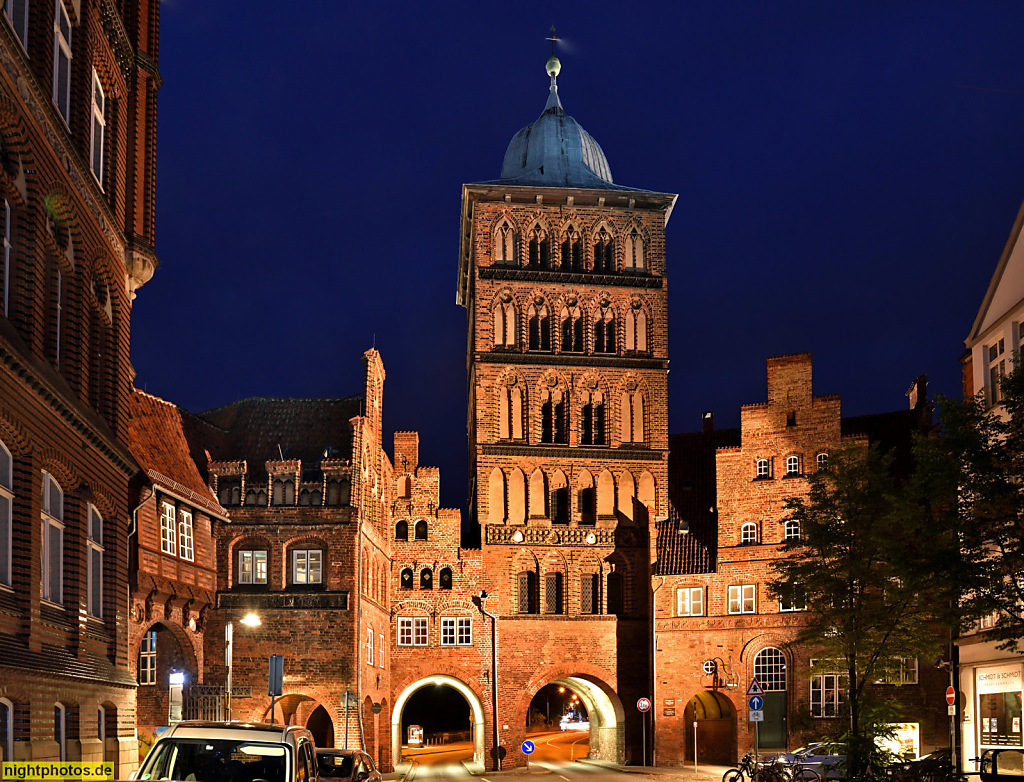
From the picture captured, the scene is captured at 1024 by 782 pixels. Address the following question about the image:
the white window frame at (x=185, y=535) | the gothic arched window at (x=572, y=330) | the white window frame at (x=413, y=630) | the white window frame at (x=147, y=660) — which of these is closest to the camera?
the white window frame at (x=147, y=660)

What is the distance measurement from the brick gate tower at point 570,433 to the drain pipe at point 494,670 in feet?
0.58

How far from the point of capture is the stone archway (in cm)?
5719

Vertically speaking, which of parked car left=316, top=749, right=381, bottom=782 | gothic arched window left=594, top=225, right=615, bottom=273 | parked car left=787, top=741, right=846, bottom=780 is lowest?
parked car left=787, top=741, right=846, bottom=780

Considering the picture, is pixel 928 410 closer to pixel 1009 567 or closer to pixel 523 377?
pixel 523 377

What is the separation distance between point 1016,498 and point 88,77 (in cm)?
1823

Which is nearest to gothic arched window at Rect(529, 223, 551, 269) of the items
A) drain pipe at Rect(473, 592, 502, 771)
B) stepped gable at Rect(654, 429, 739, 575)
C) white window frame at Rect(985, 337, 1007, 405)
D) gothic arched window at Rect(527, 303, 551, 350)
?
gothic arched window at Rect(527, 303, 551, 350)

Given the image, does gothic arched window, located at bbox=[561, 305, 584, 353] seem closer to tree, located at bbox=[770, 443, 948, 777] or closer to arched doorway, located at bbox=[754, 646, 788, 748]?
arched doorway, located at bbox=[754, 646, 788, 748]

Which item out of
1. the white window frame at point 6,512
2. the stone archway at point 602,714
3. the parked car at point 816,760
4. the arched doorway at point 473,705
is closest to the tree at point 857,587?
the parked car at point 816,760

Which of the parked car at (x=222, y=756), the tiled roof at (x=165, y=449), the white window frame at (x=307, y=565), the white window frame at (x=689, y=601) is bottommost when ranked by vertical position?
the white window frame at (x=689, y=601)

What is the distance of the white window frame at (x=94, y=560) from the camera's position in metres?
21.8

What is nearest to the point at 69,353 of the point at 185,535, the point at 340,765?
the point at 340,765

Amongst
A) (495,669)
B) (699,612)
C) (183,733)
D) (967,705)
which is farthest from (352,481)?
(183,733)

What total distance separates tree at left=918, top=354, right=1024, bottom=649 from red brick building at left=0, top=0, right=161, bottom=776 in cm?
1555

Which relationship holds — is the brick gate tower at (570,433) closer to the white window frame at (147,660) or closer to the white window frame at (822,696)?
the white window frame at (822,696)
